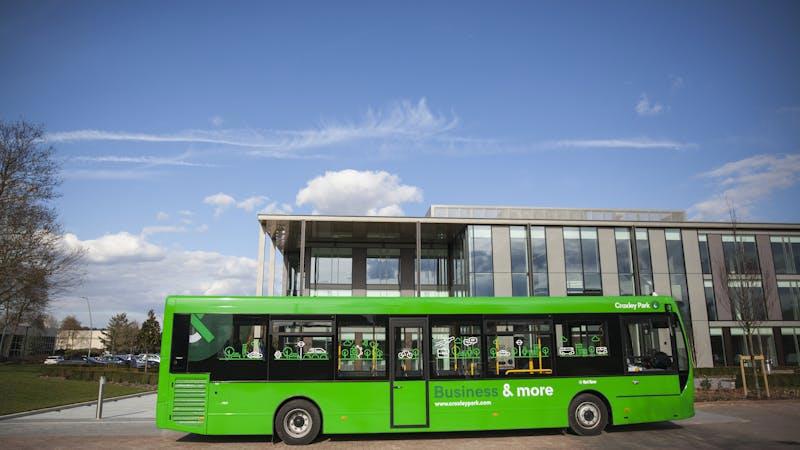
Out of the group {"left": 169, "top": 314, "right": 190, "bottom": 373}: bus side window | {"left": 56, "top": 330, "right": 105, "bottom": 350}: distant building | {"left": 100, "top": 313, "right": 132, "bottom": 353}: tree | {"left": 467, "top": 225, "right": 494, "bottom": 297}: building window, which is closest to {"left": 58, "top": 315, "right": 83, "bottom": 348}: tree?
{"left": 56, "top": 330, "right": 105, "bottom": 350}: distant building

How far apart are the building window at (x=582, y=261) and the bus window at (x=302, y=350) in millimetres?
26740

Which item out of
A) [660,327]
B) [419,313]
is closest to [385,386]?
[419,313]

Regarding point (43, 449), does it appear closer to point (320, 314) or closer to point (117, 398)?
point (320, 314)

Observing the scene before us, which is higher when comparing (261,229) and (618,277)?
(261,229)

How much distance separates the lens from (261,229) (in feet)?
117

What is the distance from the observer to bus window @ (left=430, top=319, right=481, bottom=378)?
11391 mm

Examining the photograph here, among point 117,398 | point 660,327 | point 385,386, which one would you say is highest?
point 660,327

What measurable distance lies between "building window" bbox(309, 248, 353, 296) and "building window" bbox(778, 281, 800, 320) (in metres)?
30.6

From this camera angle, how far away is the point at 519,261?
35094mm

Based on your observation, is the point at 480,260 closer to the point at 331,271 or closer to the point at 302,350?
the point at 331,271

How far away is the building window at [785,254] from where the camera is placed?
122 feet

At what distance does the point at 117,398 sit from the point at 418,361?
1620 cm

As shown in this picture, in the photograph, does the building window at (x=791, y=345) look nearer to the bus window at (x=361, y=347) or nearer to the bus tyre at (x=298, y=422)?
the bus window at (x=361, y=347)

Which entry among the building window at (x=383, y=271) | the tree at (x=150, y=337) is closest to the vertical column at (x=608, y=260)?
the building window at (x=383, y=271)
